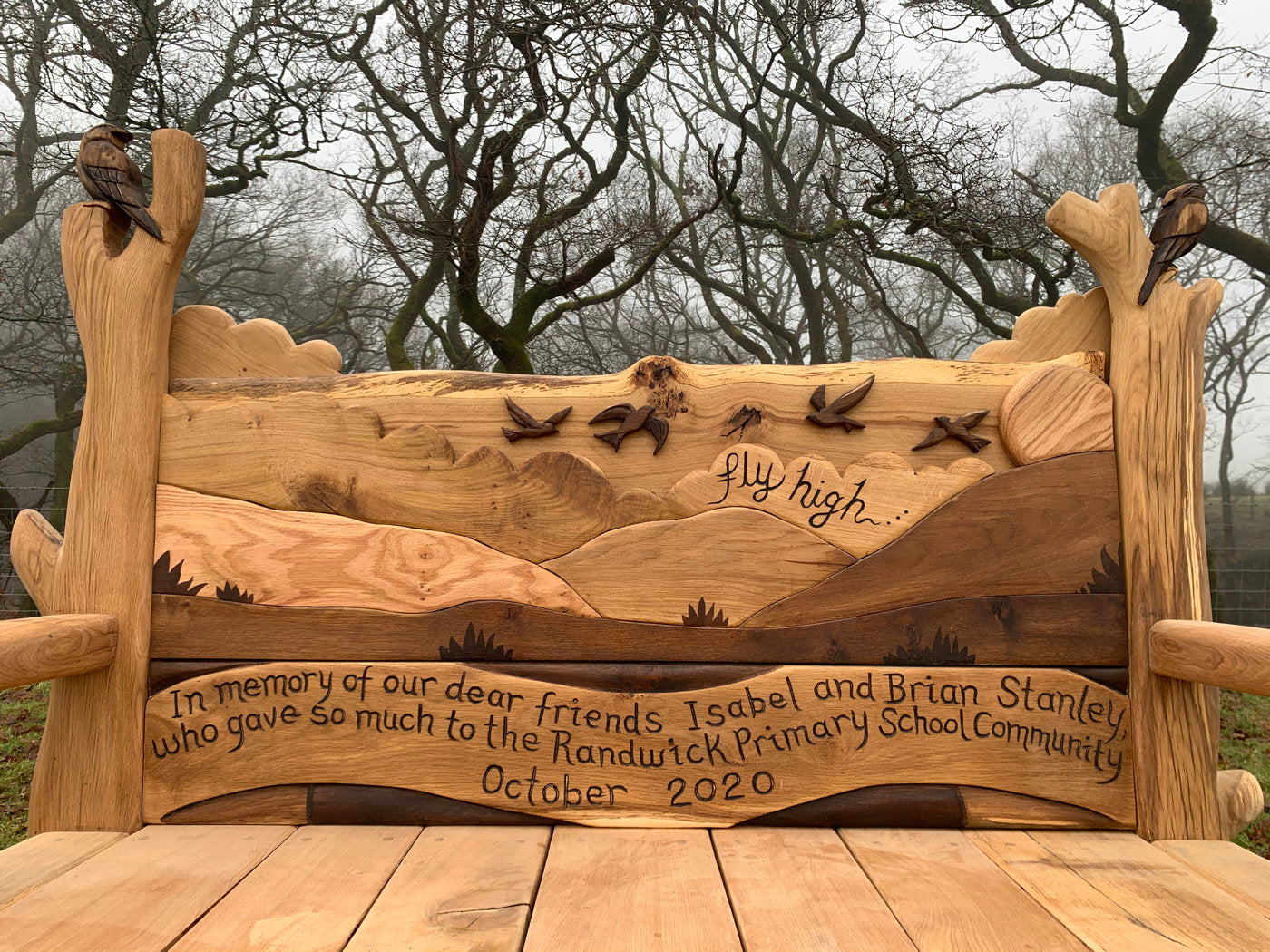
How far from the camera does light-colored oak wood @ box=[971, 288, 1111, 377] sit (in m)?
1.55

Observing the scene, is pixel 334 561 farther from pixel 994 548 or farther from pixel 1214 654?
pixel 1214 654

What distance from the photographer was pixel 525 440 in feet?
4.88

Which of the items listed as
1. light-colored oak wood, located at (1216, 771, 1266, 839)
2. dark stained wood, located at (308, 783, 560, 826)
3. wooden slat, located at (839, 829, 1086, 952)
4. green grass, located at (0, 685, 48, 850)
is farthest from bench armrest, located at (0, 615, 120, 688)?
green grass, located at (0, 685, 48, 850)

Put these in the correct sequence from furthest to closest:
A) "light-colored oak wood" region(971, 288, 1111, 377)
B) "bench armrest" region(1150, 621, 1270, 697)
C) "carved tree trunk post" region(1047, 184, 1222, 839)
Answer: "light-colored oak wood" region(971, 288, 1111, 377), "carved tree trunk post" region(1047, 184, 1222, 839), "bench armrest" region(1150, 621, 1270, 697)

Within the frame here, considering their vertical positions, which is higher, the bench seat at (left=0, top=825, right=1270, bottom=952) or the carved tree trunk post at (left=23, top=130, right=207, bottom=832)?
the carved tree trunk post at (left=23, top=130, right=207, bottom=832)

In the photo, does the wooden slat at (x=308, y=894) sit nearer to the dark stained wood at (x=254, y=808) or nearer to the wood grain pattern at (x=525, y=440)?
the dark stained wood at (x=254, y=808)

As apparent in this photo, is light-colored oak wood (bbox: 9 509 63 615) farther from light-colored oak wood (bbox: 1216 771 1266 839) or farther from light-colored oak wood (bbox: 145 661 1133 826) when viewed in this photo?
light-colored oak wood (bbox: 1216 771 1266 839)

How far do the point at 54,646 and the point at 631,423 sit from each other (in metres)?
0.95

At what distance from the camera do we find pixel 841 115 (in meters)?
4.67

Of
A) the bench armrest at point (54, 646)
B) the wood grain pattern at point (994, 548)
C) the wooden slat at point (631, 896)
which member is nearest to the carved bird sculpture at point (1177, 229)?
the wood grain pattern at point (994, 548)

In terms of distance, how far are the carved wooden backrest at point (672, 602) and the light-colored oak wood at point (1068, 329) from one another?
5 centimetres

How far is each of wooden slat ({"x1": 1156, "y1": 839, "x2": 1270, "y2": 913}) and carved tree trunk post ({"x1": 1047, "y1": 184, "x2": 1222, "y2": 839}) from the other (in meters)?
0.04

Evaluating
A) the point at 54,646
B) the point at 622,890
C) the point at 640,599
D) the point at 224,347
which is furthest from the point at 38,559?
the point at 622,890

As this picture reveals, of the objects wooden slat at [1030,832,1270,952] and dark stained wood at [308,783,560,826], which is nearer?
wooden slat at [1030,832,1270,952]
